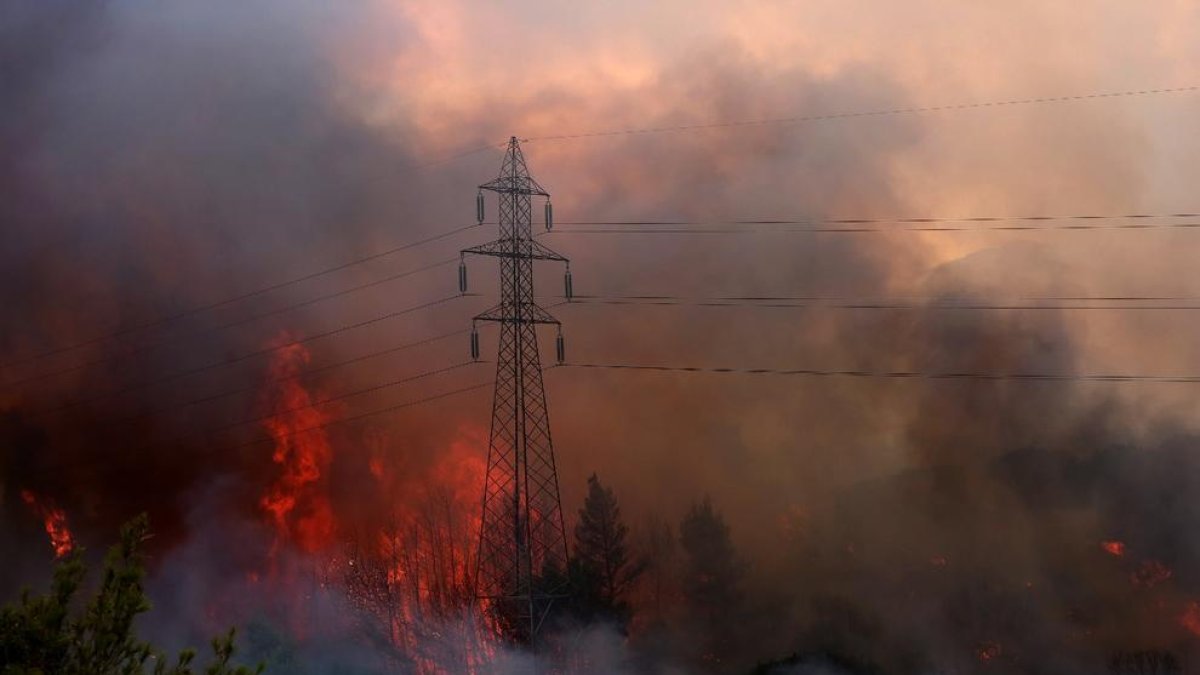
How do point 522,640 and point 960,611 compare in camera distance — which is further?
point 960,611

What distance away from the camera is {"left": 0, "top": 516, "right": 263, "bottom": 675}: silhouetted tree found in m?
13.4

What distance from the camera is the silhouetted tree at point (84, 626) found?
1341cm

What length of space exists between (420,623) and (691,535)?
58.0 feet

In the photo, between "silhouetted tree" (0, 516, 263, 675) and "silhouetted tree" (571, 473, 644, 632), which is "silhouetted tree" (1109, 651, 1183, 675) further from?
"silhouetted tree" (0, 516, 263, 675)

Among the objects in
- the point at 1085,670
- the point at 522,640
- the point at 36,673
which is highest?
the point at 36,673

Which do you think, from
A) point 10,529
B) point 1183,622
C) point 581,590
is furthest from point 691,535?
point 10,529

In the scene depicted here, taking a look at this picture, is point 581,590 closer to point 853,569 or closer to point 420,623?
point 420,623

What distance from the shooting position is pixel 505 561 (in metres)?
64.9

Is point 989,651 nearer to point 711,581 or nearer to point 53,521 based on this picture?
point 711,581

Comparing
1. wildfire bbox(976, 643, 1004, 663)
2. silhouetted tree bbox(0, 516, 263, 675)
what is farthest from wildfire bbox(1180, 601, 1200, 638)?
silhouetted tree bbox(0, 516, 263, 675)

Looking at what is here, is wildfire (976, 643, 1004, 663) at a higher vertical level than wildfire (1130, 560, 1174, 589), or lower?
lower

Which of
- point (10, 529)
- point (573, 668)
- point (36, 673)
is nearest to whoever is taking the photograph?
point (36, 673)

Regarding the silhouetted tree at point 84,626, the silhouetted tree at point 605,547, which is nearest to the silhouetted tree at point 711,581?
the silhouetted tree at point 605,547

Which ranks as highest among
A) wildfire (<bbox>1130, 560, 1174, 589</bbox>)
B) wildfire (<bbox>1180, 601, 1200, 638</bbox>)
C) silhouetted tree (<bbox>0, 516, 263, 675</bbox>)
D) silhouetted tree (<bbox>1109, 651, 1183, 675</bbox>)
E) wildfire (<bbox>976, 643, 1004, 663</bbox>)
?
silhouetted tree (<bbox>0, 516, 263, 675</bbox>)
